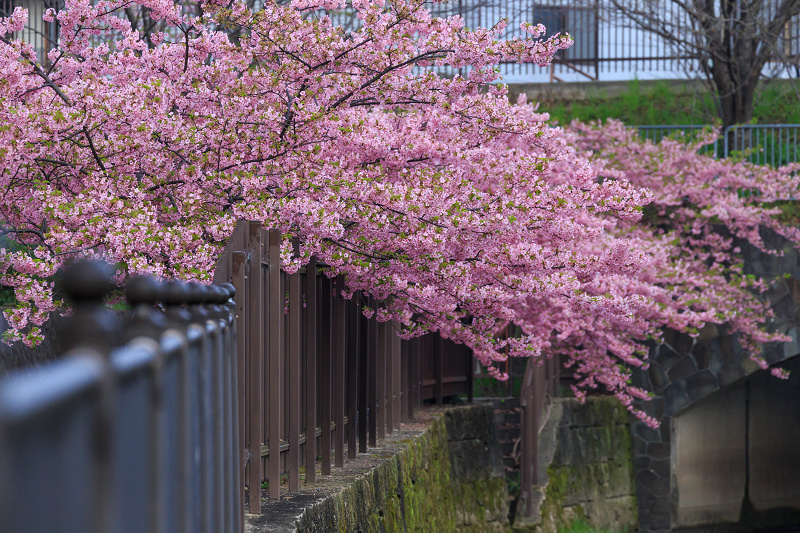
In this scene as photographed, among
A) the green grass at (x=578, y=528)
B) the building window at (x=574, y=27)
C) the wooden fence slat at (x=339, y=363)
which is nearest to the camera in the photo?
the wooden fence slat at (x=339, y=363)

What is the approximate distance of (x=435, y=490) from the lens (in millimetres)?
8938

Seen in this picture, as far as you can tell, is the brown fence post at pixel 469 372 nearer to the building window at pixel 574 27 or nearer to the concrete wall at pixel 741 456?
the concrete wall at pixel 741 456

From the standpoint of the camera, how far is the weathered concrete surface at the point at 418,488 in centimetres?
472

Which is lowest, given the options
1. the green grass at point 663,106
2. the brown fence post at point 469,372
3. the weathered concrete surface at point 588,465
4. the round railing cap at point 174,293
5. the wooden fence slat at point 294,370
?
the weathered concrete surface at point 588,465

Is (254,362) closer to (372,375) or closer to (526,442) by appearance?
(372,375)

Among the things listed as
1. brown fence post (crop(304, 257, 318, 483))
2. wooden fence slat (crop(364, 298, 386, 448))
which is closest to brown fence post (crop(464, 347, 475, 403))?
wooden fence slat (crop(364, 298, 386, 448))

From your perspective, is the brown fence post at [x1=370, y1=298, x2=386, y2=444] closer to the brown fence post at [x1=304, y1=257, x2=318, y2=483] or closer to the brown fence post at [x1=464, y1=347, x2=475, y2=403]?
the brown fence post at [x1=304, y1=257, x2=318, y2=483]

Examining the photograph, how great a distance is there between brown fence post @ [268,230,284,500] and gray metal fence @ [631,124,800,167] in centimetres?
1234

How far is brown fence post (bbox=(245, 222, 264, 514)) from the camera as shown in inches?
173

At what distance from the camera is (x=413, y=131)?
7.16 metres

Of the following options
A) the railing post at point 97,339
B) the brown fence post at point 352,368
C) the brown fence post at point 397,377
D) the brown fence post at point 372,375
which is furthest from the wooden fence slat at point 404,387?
the railing post at point 97,339

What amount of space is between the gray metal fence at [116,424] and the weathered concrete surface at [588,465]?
11806 mm

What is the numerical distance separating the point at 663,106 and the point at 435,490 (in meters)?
12.3

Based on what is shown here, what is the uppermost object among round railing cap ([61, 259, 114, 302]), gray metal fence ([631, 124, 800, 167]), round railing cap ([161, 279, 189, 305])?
gray metal fence ([631, 124, 800, 167])
